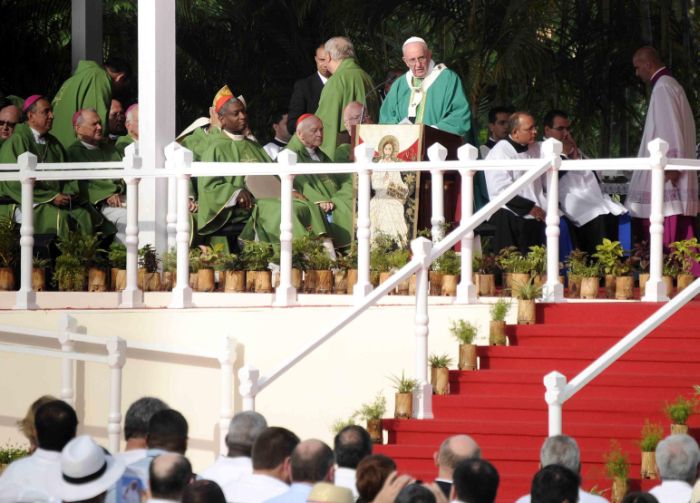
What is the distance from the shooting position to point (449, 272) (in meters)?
14.1

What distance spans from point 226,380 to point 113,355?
79 cm

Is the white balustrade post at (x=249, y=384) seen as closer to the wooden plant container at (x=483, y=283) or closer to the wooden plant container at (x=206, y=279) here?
the wooden plant container at (x=483, y=283)

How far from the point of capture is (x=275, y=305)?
46.2 ft

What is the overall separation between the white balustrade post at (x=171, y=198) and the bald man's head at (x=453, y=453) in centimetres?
583

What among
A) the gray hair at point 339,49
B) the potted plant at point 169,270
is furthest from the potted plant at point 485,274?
the gray hair at point 339,49

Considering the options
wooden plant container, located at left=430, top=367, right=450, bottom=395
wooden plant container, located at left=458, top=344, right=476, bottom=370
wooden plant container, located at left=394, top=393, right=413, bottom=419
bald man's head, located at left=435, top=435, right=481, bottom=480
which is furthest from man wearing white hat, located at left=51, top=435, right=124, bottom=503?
wooden plant container, located at left=458, top=344, right=476, bottom=370

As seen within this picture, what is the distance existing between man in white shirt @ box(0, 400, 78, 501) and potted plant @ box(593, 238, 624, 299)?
573 cm

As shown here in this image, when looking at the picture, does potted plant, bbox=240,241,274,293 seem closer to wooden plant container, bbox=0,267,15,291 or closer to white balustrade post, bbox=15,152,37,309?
white balustrade post, bbox=15,152,37,309

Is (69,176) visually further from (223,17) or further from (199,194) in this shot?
(223,17)

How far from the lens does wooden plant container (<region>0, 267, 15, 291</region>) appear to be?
14812 mm

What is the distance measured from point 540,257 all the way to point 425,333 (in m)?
1.75

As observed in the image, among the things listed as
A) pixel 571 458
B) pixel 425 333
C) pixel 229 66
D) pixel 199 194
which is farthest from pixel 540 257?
pixel 229 66

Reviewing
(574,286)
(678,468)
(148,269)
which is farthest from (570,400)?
(148,269)

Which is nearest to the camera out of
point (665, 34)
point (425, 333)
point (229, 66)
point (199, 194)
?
point (425, 333)
